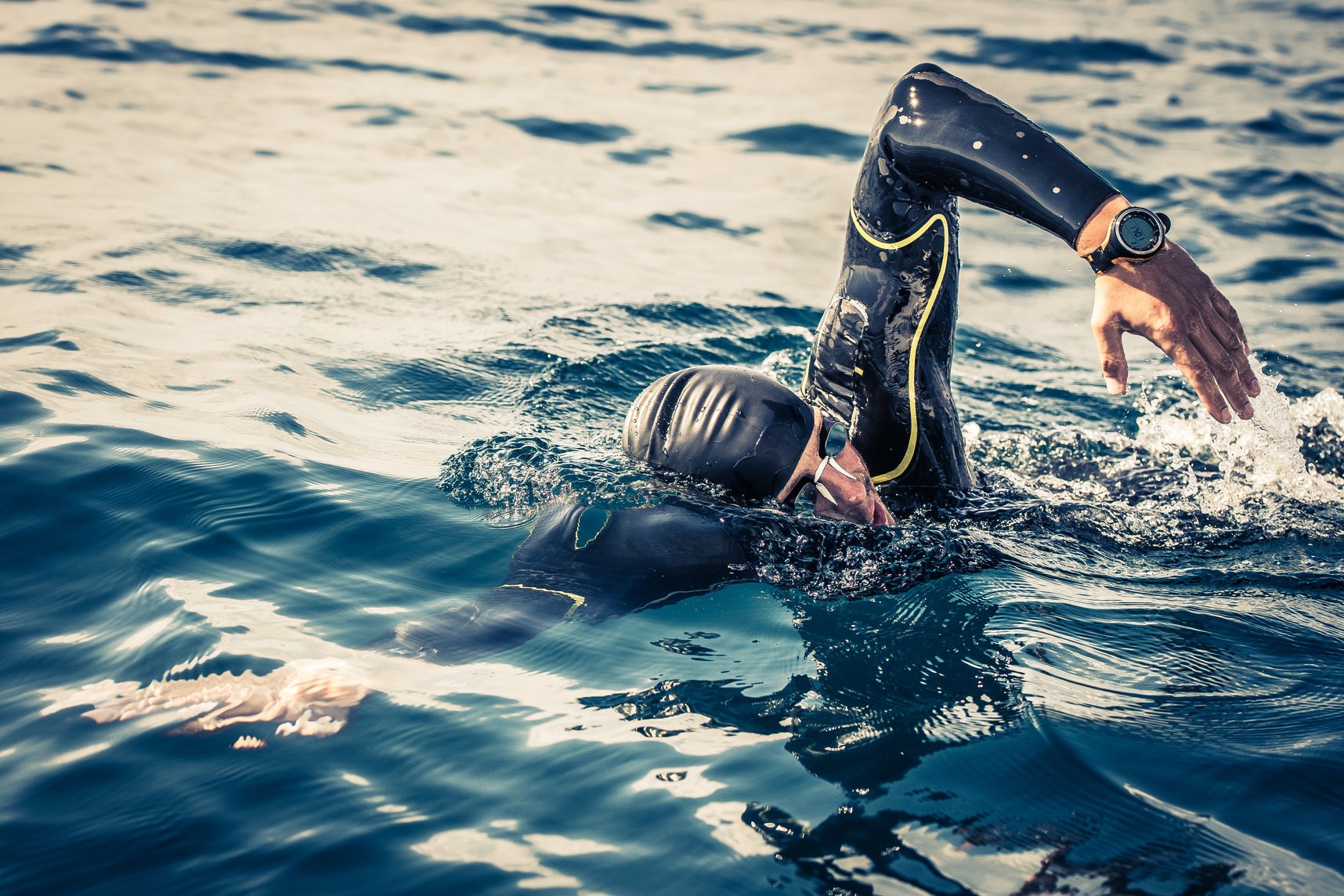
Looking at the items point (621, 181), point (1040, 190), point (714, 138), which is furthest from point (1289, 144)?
point (1040, 190)

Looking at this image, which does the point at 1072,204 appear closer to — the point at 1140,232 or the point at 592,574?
the point at 1140,232

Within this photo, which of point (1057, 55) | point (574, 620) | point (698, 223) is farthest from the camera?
point (1057, 55)

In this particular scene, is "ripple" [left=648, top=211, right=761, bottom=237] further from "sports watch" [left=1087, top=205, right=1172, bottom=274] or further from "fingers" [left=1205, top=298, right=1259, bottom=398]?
"fingers" [left=1205, top=298, right=1259, bottom=398]

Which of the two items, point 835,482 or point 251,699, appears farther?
point 835,482

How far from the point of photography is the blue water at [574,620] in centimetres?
271

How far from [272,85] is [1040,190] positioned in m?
10.5

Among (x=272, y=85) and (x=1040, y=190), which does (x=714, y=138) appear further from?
(x=1040, y=190)

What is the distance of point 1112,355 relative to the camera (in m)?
3.08

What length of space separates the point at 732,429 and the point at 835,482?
0.39 m

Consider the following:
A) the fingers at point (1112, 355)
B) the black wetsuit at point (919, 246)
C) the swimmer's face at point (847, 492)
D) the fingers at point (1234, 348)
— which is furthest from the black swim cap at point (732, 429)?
the fingers at point (1234, 348)

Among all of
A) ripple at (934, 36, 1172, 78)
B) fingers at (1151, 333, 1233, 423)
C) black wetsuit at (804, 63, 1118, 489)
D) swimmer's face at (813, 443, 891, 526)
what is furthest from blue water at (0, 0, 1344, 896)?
ripple at (934, 36, 1172, 78)

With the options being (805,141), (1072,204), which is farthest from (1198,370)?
(805,141)

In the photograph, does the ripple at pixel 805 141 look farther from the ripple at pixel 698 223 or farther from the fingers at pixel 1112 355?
the fingers at pixel 1112 355

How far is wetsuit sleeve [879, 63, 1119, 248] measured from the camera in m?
3.32
